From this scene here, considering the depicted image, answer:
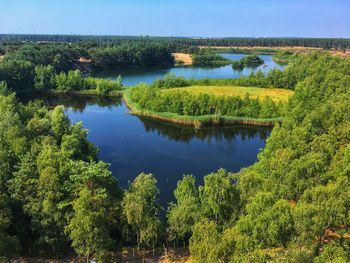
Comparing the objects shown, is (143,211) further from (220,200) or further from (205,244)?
(205,244)

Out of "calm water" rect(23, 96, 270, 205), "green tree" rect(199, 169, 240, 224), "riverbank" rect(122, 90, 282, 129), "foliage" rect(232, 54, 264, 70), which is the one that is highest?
"foliage" rect(232, 54, 264, 70)

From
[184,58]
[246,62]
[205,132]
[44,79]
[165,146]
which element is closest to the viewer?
[165,146]

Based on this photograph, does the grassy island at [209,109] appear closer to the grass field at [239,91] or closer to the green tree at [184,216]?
the grass field at [239,91]

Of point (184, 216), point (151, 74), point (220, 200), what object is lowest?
point (184, 216)

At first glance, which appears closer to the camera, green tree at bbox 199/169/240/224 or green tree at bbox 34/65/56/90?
green tree at bbox 199/169/240/224

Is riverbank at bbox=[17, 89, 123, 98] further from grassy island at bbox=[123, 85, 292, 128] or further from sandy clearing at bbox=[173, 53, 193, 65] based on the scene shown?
sandy clearing at bbox=[173, 53, 193, 65]

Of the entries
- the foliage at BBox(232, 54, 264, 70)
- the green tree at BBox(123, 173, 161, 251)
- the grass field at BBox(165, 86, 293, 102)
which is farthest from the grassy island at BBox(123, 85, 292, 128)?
the foliage at BBox(232, 54, 264, 70)

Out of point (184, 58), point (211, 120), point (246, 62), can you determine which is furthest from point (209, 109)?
point (184, 58)

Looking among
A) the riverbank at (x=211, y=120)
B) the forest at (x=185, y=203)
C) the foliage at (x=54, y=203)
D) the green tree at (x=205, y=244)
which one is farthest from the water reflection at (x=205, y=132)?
the green tree at (x=205, y=244)

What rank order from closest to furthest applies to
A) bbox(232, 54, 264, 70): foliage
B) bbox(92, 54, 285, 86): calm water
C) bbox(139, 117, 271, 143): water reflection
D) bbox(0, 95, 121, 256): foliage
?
bbox(0, 95, 121, 256): foliage → bbox(139, 117, 271, 143): water reflection → bbox(92, 54, 285, 86): calm water → bbox(232, 54, 264, 70): foliage
